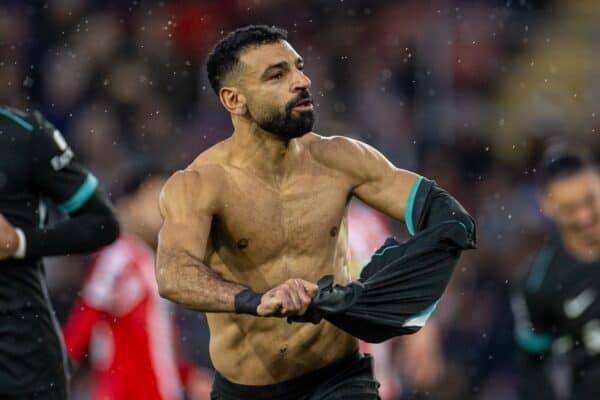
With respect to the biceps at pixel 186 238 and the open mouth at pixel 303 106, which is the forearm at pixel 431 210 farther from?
the biceps at pixel 186 238

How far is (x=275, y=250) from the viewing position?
5.71 meters

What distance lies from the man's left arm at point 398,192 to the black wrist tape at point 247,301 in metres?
0.84

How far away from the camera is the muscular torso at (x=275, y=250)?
224 inches

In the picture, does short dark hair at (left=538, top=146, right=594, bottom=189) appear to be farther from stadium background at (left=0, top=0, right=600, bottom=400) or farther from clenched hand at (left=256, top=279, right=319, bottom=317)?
clenched hand at (left=256, top=279, right=319, bottom=317)

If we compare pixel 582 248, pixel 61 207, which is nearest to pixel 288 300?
pixel 61 207

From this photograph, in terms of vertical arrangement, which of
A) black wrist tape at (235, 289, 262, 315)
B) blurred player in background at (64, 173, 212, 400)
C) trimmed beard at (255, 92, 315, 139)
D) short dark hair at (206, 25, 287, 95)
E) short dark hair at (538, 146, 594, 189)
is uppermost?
short dark hair at (538, 146, 594, 189)

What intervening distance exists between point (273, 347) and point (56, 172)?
120 centimetres

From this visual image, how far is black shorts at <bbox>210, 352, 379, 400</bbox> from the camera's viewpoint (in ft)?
18.7

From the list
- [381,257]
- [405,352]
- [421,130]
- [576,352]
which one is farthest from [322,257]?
[421,130]

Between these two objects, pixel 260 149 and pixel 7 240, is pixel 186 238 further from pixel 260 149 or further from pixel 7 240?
pixel 7 240

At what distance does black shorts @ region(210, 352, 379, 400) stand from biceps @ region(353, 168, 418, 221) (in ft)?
1.94

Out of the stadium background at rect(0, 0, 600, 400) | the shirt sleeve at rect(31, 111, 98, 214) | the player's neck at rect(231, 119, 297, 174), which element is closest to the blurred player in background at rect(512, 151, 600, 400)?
the player's neck at rect(231, 119, 297, 174)

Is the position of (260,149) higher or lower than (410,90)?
lower

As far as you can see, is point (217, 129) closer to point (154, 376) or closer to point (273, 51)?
point (154, 376)
